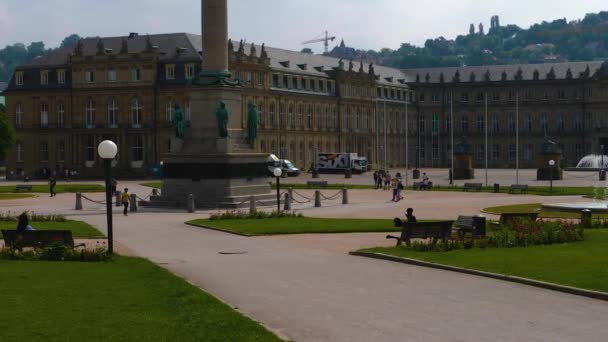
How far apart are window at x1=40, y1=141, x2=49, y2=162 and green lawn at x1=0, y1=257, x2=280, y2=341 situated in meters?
116

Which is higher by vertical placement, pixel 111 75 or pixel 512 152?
pixel 111 75

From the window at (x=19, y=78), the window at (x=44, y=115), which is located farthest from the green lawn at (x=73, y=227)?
the window at (x=19, y=78)

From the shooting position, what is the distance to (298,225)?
51.9 m

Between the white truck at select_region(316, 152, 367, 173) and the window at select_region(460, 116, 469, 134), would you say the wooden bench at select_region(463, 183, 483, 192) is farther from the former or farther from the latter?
the window at select_region(460, 116, 469, 134)

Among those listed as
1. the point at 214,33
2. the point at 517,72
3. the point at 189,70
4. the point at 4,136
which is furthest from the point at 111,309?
the point at 517,72

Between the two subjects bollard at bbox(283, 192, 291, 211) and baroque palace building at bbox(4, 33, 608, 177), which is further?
baroque palace building at bbox(4, 33, 608, 177)

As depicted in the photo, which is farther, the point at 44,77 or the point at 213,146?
the point at 44,77

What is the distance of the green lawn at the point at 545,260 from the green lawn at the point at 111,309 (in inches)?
365

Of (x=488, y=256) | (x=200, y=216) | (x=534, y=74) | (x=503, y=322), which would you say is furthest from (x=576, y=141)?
(x=503, y=322)

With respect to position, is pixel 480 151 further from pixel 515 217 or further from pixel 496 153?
pixel 515 217

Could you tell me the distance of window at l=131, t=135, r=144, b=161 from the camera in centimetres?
14100

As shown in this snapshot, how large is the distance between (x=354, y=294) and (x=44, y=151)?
404 ft

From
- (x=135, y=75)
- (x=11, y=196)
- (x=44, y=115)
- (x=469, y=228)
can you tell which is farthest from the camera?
(x=44, y=115)

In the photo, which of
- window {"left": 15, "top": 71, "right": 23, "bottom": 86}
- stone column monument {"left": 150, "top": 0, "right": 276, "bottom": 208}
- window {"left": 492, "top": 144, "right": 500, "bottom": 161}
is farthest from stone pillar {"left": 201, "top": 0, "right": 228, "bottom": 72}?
window {"left": 492, "top": 144, "right": 500, "bottom": 161}
